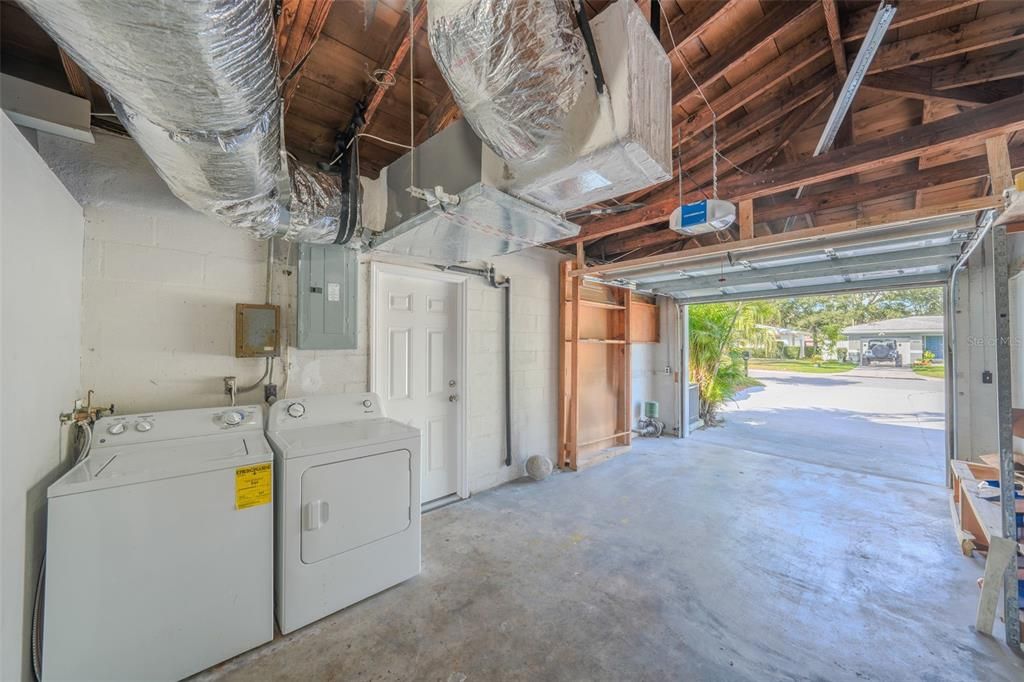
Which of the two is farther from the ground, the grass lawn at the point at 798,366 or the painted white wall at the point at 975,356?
the painted white wall at the point at 975,356

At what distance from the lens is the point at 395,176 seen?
91.5 inches

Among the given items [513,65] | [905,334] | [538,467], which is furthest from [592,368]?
[905,334]

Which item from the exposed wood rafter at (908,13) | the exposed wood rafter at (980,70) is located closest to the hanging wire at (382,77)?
the exposed wood rafter at (908,13)

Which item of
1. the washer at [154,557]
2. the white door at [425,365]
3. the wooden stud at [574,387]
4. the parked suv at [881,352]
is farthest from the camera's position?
the parked suv at [881,352]

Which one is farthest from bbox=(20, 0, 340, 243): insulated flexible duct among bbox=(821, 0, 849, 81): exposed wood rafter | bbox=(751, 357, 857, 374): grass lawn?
bbox=(751, 357, 857, 374): grass lawn

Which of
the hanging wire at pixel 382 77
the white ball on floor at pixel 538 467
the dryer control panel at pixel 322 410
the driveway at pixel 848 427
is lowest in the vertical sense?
the driveway at pixel 848 427

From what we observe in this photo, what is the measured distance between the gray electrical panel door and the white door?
0.30 m

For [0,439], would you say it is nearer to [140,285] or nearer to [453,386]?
[140,285]

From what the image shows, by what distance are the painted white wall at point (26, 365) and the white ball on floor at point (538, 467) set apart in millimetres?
3194

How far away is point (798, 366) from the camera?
18.7 m

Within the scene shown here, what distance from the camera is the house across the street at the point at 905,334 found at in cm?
1462

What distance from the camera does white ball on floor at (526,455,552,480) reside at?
3.86 metres

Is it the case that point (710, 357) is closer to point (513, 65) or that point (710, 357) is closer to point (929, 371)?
point (513, 65)

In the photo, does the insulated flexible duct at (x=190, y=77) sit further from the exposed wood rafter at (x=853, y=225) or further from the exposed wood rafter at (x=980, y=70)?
the exposed wood rafter at (x=980, y=70)
